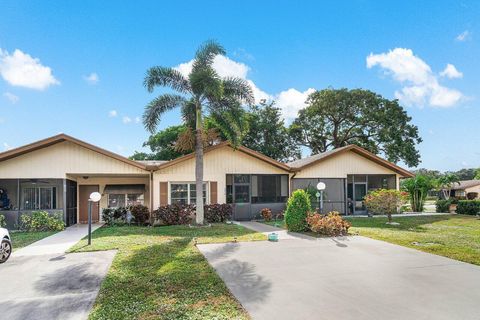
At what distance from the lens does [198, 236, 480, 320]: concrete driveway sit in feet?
16.4

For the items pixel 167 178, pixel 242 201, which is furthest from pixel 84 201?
pixel 242 201

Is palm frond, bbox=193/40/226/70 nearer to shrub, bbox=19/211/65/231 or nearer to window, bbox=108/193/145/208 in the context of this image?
window, bbox=108/193/145/208

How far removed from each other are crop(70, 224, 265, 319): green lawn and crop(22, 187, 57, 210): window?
8.44 m

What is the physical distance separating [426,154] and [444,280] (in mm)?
31472

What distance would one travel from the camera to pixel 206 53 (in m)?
15.3

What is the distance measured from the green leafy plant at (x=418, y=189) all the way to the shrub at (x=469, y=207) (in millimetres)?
2276

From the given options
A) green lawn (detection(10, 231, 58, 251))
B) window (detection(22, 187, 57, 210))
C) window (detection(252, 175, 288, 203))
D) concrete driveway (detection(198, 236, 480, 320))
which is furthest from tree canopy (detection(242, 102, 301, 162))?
concrete driveway (detection(198, 236, 480, 320))

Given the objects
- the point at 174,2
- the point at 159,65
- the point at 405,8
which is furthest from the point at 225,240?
the point at 405,8

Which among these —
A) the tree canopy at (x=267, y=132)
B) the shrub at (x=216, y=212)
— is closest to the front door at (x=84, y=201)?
the shrub at (x=216, y=212)

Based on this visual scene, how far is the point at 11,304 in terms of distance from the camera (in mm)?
5371

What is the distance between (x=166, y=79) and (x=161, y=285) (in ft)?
37.3

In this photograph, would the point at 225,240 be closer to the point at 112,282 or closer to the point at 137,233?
the point at 137,233

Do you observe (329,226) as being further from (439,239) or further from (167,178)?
(167,178)

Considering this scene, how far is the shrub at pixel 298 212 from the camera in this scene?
1303 centimetres
